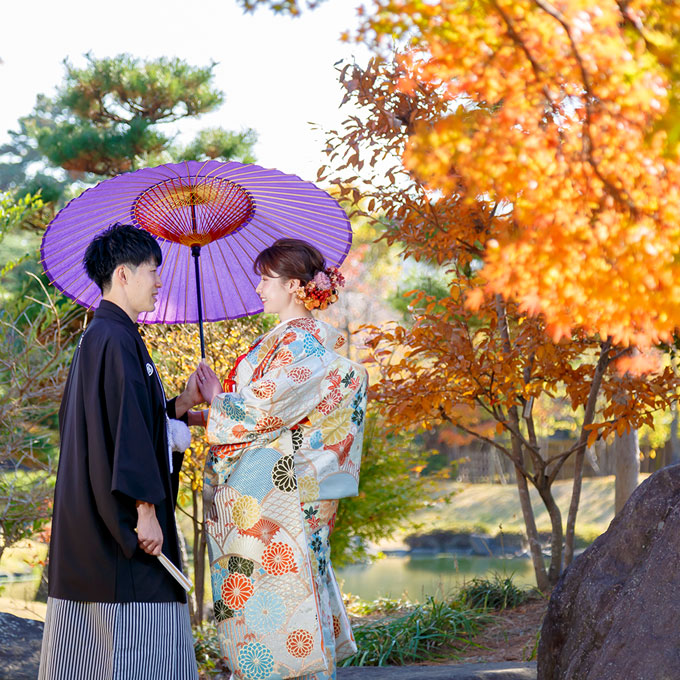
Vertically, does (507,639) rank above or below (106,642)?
below

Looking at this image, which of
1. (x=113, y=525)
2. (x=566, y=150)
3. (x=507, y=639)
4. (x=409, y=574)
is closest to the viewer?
(x=566, y=150)

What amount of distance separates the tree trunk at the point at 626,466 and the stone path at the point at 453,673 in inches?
136

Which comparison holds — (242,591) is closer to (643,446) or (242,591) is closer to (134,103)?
(134,103)

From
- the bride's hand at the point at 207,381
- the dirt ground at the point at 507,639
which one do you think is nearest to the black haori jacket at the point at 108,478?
the bride's hand at the point at 207,381

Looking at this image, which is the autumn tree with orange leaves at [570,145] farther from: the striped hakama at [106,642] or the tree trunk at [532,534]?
the tree trunk at [532,534]

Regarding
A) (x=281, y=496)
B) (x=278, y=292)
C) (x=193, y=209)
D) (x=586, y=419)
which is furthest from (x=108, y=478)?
(x=586, y=419)

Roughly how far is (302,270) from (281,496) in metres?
0.71

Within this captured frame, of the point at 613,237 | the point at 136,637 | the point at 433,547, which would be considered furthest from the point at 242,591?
the point at 433,547

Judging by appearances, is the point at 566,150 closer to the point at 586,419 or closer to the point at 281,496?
the point at 281,496

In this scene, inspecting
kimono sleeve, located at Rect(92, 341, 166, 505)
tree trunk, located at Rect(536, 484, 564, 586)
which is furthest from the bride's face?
tree trunk, located at Rect(536, 484, 564, 586)

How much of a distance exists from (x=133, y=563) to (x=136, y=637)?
0.62 feet

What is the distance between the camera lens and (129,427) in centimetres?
200

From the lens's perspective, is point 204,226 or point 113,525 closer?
point 113,525

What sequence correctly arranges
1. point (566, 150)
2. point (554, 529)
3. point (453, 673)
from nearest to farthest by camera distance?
point (566, 150) < point (453, 673) < point (554, 529)
